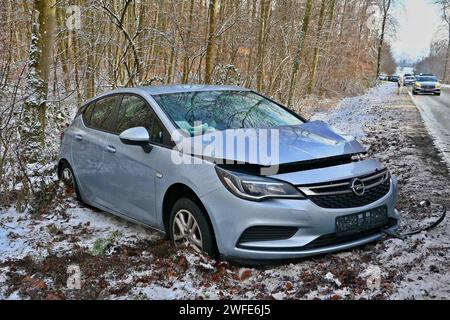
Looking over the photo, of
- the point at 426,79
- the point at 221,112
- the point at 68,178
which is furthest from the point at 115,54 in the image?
the point at 426,79

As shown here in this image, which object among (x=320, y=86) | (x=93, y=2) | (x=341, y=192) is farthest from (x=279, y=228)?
(x=320, y=86)

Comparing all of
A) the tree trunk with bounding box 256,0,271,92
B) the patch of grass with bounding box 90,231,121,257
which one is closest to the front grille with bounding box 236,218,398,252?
the patch of grass with bounding box 90,231,121,257

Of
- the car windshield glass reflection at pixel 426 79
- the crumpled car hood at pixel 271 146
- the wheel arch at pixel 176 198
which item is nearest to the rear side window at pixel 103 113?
the wheel arch at pixel 176 198

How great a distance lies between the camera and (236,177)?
12.0ft

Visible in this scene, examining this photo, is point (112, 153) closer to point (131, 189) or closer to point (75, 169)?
point (131, 189)

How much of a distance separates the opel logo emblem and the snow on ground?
555 mm

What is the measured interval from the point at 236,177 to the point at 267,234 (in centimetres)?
51

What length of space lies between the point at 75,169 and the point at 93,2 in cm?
609

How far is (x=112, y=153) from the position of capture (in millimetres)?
4934

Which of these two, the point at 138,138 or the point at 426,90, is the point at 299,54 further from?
the point at 426,90

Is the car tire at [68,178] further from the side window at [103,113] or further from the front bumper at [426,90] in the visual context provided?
the front bumper at [426,90]

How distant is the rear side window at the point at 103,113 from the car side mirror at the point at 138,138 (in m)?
0.91

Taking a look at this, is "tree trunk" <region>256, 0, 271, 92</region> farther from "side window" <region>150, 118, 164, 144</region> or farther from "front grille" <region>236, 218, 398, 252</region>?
"front grille" <region>236, 218, 398, 252</region>

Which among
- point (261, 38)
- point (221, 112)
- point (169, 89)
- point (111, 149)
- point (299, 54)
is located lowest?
point (111, 149)
